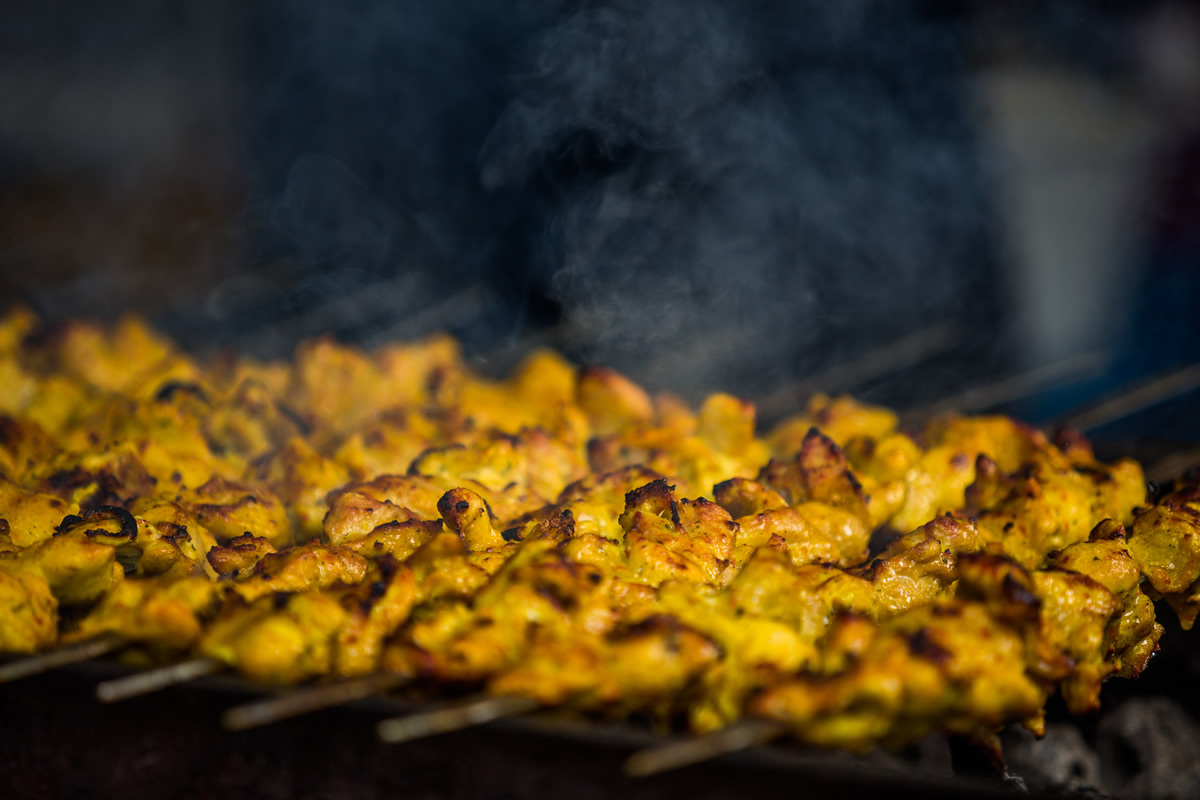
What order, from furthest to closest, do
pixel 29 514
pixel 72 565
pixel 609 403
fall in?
1. pixel 609 403
2. pixel 29 514
3. pixel 72 565

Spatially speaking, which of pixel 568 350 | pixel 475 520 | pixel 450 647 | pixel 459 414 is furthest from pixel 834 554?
pixel 568 350

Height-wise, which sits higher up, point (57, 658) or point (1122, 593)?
point (57, 658)

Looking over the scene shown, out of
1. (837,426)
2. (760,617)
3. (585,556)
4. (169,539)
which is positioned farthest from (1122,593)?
(169,539)

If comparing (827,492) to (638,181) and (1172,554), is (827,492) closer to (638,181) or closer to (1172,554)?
(1172,554)

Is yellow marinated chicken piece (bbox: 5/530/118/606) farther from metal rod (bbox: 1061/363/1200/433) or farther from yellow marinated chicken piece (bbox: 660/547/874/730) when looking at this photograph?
metal rod (bbox: 1061/363/1200/433)

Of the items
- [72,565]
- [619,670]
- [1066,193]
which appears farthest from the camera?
[1066,193]

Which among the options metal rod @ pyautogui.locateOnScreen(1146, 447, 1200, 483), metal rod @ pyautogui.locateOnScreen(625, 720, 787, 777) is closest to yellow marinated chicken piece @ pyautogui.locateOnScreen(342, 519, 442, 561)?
metal rod @ pyautogui.locateOnScreen(625, 720, 787, 777)

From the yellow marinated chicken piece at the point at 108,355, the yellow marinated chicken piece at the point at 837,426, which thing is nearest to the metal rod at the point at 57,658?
the yellow marinated chicken piece at the point at 108,355

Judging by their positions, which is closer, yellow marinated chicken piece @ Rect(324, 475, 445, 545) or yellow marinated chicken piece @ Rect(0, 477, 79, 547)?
yellow marinated chicken piece @ Rect(0, 477, 79, 547)
